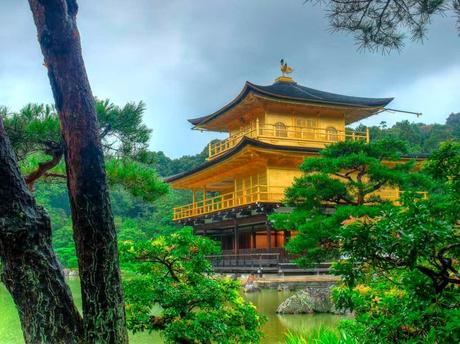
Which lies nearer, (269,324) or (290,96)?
(269,324)

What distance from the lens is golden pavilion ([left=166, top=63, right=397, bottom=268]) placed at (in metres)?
19.1

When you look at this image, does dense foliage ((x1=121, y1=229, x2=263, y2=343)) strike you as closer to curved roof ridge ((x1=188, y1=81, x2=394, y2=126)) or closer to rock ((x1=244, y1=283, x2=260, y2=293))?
rock ((x1=244, y1=283, x2=260, y2=293))

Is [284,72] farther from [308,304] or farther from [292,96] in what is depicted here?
[308,304]

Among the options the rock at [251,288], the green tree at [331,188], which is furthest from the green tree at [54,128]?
the rock at [251,288]

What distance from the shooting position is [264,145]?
18453 mm

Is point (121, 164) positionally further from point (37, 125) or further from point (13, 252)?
Answer: point (13, 252)

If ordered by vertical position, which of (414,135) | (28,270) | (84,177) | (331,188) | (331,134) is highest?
(414,135)

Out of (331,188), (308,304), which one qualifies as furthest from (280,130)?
(308,304)

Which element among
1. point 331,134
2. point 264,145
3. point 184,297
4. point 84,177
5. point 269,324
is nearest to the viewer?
point 84,177

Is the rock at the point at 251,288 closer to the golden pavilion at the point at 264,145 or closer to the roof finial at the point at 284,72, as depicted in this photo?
the golden pavilion at the point at 264,145

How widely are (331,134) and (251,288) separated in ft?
28.8

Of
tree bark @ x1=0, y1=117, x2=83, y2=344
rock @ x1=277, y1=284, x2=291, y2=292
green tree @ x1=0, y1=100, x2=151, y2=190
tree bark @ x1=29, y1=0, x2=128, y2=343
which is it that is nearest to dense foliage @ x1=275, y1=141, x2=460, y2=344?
tree bark @ x1=29, y1=0, x2=128, y2=343

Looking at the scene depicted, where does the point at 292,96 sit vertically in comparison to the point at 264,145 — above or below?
above

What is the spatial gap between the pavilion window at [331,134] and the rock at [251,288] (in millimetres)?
8233
